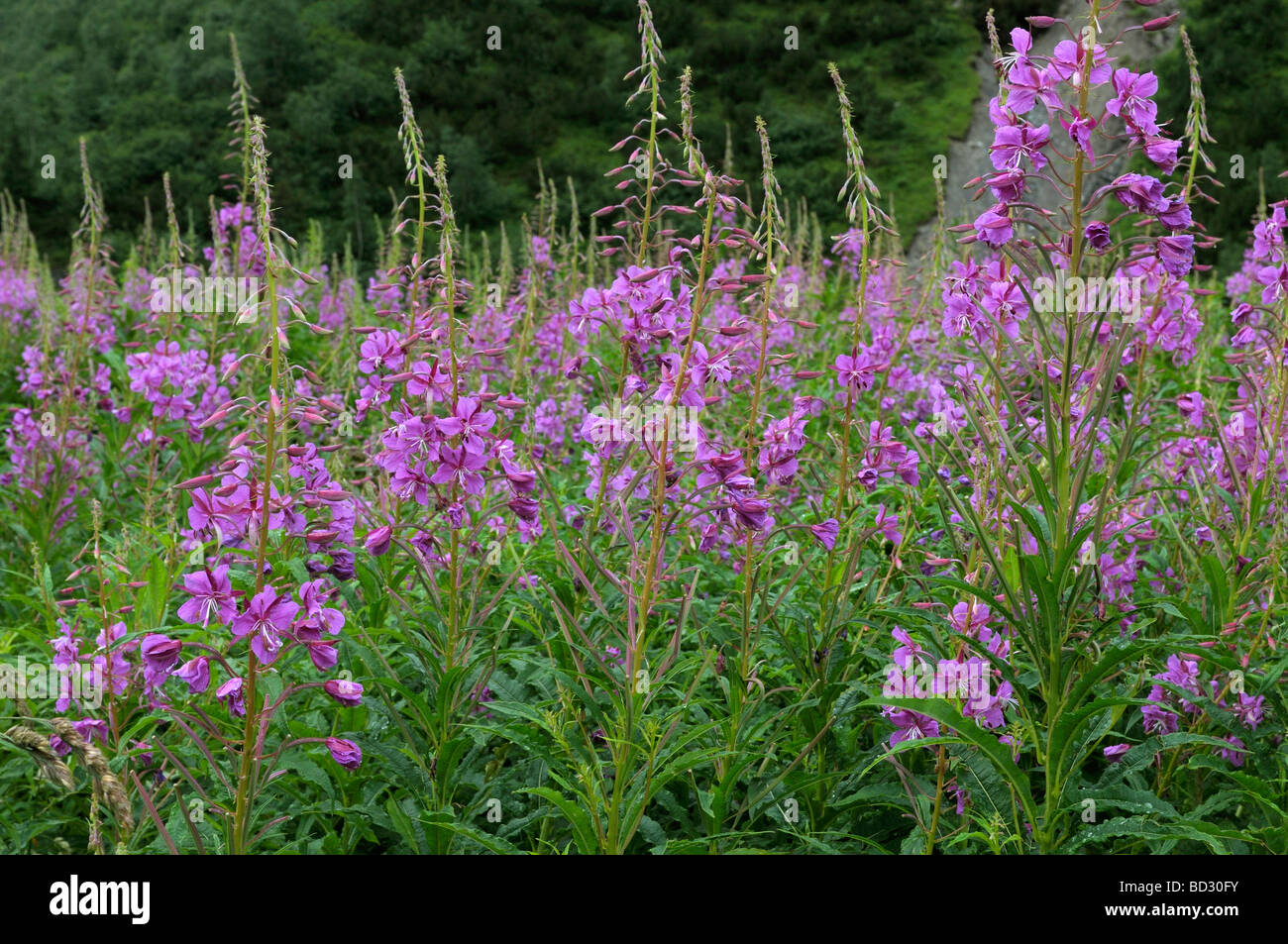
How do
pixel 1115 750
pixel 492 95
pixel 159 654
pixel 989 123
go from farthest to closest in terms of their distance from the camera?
pixel 492 95 → pixel 989 123 → pixel 1115 750 → pixel 159 654

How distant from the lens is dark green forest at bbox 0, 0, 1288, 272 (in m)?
22.2

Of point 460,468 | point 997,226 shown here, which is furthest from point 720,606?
point 997,226

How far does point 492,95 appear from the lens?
26.0 meters

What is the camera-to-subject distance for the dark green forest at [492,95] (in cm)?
2216

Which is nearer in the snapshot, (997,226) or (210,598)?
(210,598)

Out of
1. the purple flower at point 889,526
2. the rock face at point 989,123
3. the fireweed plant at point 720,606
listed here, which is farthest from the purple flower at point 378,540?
the rock face at point 989,123

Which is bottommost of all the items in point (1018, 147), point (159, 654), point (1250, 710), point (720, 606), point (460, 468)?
point (1250, 710)

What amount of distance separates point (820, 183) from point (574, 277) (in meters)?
16.3

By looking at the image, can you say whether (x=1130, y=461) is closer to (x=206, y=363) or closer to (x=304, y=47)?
(x=206, y=363)

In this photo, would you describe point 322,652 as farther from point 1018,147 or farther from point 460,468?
point 1018,147

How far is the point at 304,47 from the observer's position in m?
26.5

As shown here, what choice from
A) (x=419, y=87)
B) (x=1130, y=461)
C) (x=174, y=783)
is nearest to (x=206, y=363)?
(x=174, y=783)

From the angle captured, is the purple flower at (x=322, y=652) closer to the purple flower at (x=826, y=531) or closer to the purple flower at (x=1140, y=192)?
the purple flower at (x=826, y=531)
